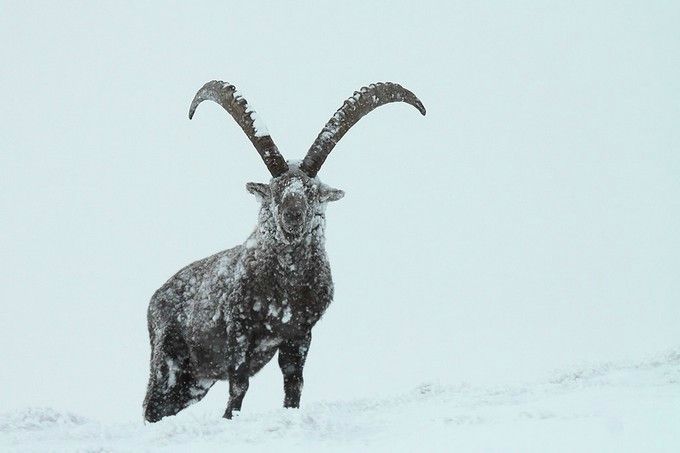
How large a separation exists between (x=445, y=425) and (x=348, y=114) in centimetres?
505

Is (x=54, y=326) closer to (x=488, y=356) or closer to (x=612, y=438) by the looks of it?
(x=488, y=356)

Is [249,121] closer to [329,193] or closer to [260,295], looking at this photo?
[329,193]

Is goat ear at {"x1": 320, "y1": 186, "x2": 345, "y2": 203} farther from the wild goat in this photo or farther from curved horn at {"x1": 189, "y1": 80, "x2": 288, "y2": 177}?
curved horn at {"x1": 189, "y1": 80, "x2": 288, "y2": 177}

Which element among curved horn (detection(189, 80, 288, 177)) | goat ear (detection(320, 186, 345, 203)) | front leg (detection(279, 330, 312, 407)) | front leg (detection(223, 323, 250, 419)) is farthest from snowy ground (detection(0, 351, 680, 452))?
curved horn (detection(189, 80, 288, 177))

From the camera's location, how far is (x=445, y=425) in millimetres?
6477

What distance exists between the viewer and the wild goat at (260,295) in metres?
9.63

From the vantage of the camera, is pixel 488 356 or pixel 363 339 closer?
pixel 488 356

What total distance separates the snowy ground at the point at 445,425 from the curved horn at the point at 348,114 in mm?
2697

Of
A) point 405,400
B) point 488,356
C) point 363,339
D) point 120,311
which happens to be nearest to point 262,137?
point 405,400

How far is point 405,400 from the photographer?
9148mm

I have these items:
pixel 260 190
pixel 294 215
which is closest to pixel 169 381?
pixel 260 190

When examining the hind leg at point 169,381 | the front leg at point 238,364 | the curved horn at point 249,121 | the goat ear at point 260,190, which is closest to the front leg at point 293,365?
the front leg at point 238,364

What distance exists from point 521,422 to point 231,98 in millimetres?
5942

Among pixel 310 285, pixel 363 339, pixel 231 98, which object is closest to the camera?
pixel 310 285
